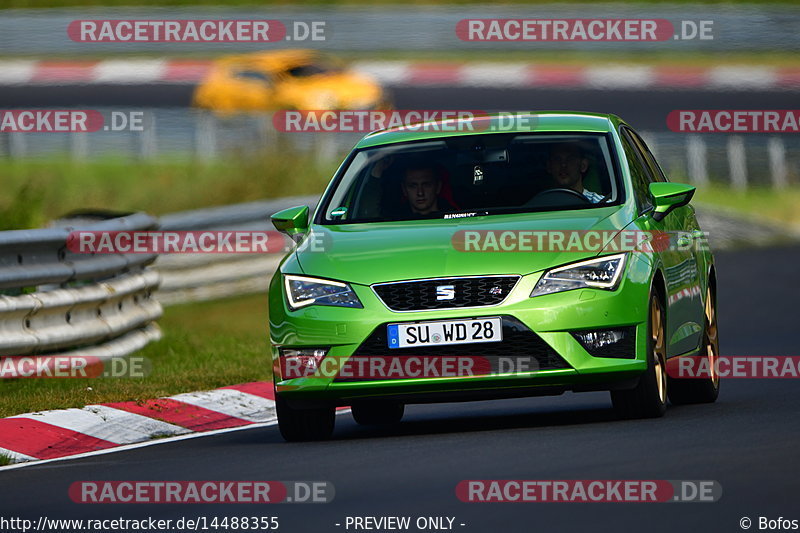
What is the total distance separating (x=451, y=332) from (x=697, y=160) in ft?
64.8

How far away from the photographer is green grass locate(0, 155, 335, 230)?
24312 millimetres

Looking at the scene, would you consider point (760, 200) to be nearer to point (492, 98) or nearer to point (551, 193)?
point (492, 98)

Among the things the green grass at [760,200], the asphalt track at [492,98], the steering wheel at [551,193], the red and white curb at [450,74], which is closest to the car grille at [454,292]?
the steering wheel at [551,193]

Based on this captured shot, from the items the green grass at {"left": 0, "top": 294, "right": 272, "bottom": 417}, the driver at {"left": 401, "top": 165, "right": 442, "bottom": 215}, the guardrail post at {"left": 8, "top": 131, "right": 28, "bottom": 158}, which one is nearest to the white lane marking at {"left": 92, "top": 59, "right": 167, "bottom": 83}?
the guardrail post at {"left": 8, "top": 131, "right": 28, "bottom": 158}

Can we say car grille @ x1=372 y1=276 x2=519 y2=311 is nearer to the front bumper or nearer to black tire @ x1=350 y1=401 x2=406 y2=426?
the front bumper

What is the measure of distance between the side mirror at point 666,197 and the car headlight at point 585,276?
80cm

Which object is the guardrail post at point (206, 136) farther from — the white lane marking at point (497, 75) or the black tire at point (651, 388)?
the black tire at point (651, 388)

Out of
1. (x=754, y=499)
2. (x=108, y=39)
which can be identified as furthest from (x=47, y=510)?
(x=108, y=39)

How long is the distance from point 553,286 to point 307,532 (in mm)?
2961

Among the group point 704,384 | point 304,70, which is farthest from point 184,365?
point 304,70

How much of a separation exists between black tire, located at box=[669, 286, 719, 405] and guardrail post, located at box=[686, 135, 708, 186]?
17053mm

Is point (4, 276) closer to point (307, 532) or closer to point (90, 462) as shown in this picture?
point (90, 462)

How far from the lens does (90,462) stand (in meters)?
9.77

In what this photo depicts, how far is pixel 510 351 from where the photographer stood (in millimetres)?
9664
